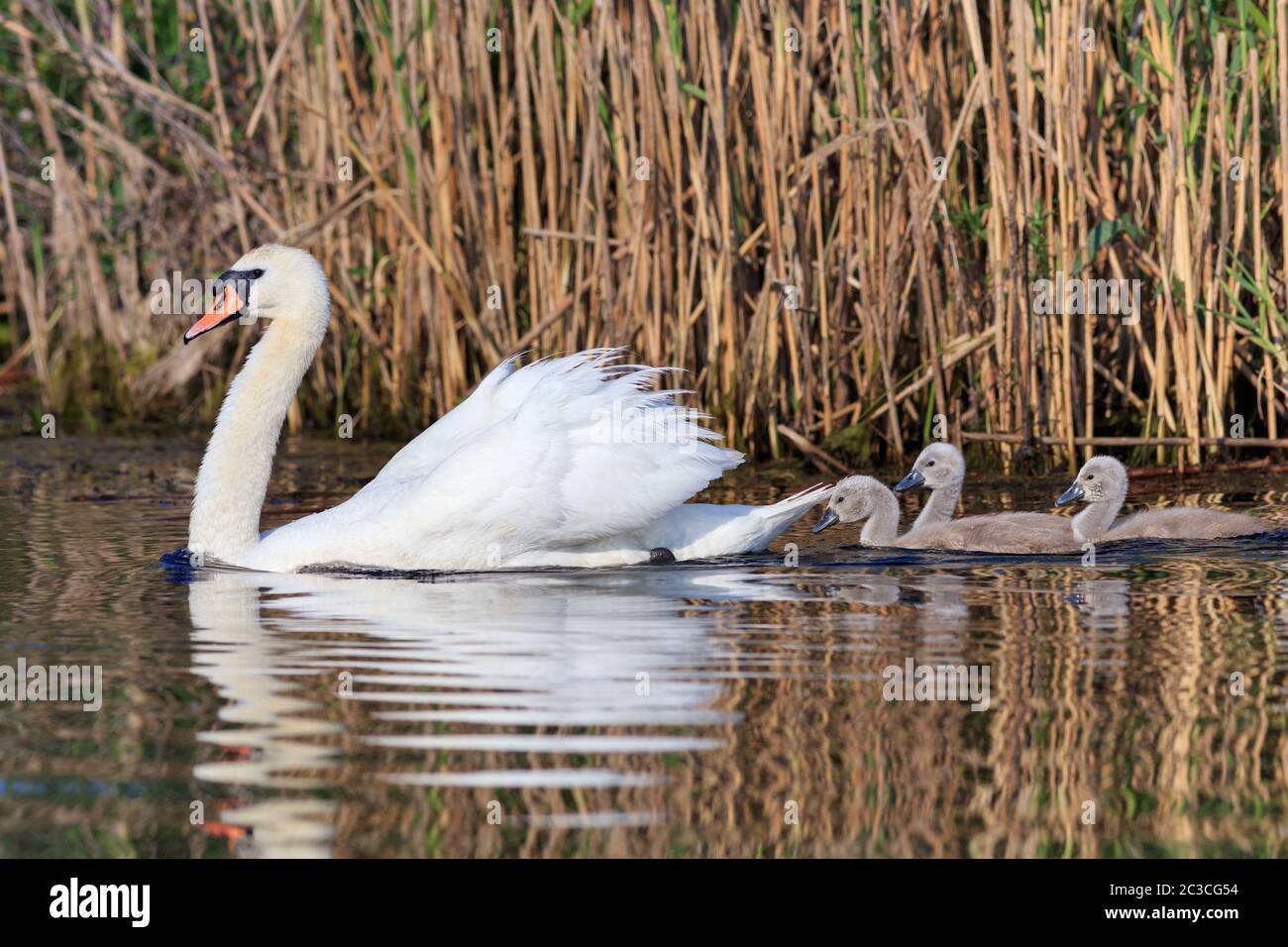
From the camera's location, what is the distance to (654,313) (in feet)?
30.5

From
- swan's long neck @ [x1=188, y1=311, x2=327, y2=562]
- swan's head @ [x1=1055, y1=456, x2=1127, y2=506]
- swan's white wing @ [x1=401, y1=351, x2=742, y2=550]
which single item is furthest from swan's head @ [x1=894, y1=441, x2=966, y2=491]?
swan's long neck @ [x1=188, y1=311, x2=327, y2=562]

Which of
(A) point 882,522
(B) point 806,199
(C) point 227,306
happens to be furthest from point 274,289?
(B) point 806,199

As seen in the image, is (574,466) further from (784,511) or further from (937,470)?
(937,470)

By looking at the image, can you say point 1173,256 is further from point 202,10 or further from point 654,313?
point 202,10

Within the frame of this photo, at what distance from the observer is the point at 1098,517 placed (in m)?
7.46

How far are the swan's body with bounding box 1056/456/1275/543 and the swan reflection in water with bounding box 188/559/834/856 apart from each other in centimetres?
137

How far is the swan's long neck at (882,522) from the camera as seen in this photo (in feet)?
24.9

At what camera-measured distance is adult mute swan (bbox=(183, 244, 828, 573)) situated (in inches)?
267

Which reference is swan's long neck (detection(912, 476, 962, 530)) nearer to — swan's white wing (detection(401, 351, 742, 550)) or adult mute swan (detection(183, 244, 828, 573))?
adult mute swan (detection(183, 244, 828, 573))

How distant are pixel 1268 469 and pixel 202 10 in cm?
576

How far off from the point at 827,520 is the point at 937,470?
1.73 ft

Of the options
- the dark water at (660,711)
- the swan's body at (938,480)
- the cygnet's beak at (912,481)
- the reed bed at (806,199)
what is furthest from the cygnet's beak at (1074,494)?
the reed bed at (806,199)
